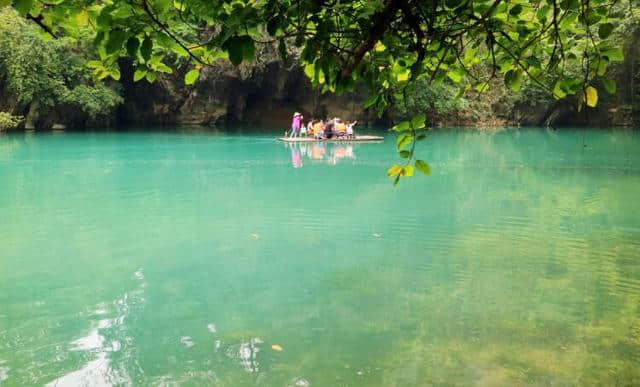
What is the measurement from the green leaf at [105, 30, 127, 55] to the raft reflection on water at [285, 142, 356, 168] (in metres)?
12.4

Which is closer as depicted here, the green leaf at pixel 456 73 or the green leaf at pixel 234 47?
the green leaf at pixel 234 47

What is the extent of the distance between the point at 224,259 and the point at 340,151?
12348 mm

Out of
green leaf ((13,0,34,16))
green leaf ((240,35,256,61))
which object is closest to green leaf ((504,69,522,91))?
green leaf ((240,35,256,61))

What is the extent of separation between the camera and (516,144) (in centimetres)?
2122

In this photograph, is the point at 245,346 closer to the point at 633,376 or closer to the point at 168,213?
the point at 633,376

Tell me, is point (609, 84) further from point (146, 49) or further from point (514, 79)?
point (146, 49)

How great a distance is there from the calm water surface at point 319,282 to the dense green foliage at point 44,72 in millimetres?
15431

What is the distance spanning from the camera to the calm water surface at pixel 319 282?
3814 mm

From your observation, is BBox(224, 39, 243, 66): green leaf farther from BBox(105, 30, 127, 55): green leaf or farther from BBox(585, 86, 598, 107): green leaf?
BBox(585, 86, 598, 107): green leaf

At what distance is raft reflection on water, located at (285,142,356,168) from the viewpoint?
51.6 ft

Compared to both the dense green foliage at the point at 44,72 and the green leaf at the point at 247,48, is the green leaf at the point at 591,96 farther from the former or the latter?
the dense green foliage at the point at 44,72

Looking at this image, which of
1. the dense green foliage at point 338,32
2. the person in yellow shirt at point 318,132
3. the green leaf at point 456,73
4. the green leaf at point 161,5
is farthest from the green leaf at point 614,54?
the person in yellow shirt at point 318,132

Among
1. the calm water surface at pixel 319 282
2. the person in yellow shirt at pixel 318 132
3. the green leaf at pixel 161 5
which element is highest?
the green leaf at pixel 161 5

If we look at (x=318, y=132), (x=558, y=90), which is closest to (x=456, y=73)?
(x=558, y=90)
